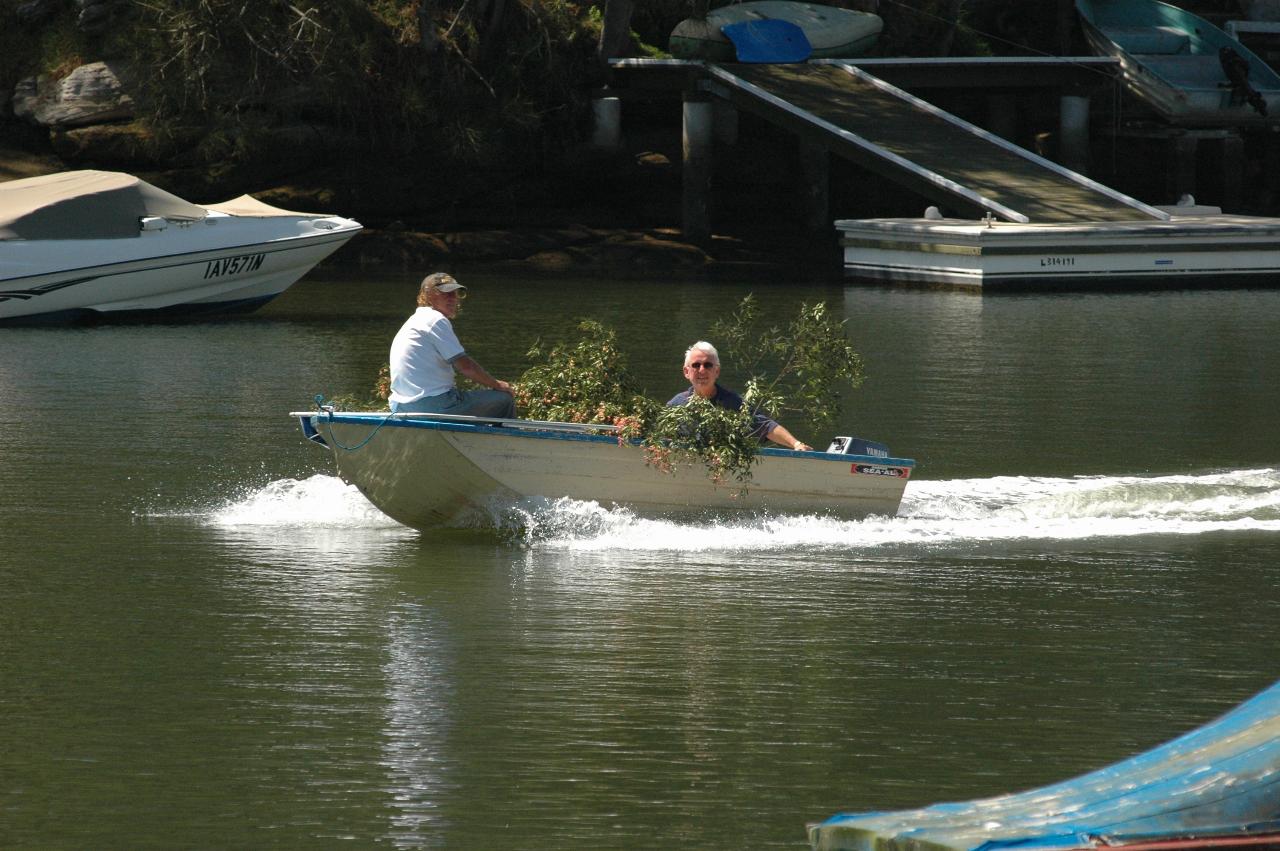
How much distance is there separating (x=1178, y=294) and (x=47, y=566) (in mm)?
23504

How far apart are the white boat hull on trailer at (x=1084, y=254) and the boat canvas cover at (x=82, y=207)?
1218cm

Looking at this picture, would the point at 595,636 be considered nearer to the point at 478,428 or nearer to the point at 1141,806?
the point at 478,428

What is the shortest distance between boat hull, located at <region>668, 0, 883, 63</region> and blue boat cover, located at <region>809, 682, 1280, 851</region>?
32926mm

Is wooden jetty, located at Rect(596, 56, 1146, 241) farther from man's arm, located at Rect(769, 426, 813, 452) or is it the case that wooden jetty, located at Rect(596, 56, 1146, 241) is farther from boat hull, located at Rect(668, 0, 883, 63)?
man's arm, located at Rect(769, 426, 813, 452)

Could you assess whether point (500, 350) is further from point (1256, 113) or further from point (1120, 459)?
point (1256, 113)

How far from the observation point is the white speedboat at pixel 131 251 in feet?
85.4

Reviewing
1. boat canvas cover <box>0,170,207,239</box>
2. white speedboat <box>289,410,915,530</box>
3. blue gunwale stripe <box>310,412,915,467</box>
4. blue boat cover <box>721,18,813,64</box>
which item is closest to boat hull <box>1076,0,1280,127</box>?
blue boat cover <box>721,18,813,64</box>

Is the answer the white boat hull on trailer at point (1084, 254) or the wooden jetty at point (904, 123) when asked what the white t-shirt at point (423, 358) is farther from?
the wooden jetty at point (904, 123)

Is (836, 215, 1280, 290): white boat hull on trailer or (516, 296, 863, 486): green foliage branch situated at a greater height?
(836, 215, 1280, 290): white boat hull on trailer

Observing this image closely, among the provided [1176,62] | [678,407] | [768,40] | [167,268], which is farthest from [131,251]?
[1176,62]

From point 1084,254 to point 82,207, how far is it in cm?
1586

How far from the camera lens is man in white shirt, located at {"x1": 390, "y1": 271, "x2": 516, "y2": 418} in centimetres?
1212

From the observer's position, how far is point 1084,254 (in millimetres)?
31453

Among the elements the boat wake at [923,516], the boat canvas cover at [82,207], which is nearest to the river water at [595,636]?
the boat wake at [923,516]
